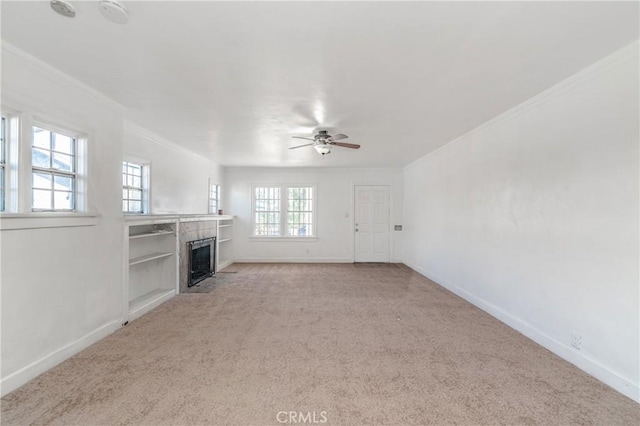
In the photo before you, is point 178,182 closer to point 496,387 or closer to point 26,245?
point 26,245

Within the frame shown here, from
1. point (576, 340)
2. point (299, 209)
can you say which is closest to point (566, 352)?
point (576, 340)

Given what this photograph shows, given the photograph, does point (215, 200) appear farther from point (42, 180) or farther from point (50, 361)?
point (50, 361)

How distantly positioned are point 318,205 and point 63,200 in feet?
18.0

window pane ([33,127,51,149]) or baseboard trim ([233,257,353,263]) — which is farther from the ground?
window pane ([33,127,51,149])

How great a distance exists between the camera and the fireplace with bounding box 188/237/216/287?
507cm

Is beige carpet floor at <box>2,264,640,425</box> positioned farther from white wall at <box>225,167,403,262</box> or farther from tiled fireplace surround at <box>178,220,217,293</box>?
white wall at <box>225,167,403,262</box>

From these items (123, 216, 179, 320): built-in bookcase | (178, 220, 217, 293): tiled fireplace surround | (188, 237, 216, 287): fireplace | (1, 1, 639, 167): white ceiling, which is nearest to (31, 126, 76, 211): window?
(1, 1, 639, 167): white ceiling

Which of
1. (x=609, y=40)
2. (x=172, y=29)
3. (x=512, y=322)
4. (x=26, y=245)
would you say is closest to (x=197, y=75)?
(x=172, y=29)

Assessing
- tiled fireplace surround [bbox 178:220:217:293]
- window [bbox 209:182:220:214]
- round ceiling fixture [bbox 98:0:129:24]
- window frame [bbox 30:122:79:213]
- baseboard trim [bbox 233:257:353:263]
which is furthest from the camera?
baseboard trim [bbox 233:257:353:263]

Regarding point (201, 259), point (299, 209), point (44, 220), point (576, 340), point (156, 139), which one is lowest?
point (576, 340)

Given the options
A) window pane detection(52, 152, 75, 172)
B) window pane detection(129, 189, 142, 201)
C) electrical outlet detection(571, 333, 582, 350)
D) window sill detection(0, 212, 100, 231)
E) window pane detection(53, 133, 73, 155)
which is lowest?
electrical outlet detection(571, 333, 582, 350)

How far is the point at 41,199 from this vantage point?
2486mm

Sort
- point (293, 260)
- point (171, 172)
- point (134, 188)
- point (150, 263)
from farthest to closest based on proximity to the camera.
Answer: point (293, 260)
point (171, 172)
point (150, 263)
point (134, 188)

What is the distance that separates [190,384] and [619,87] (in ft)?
13.0
